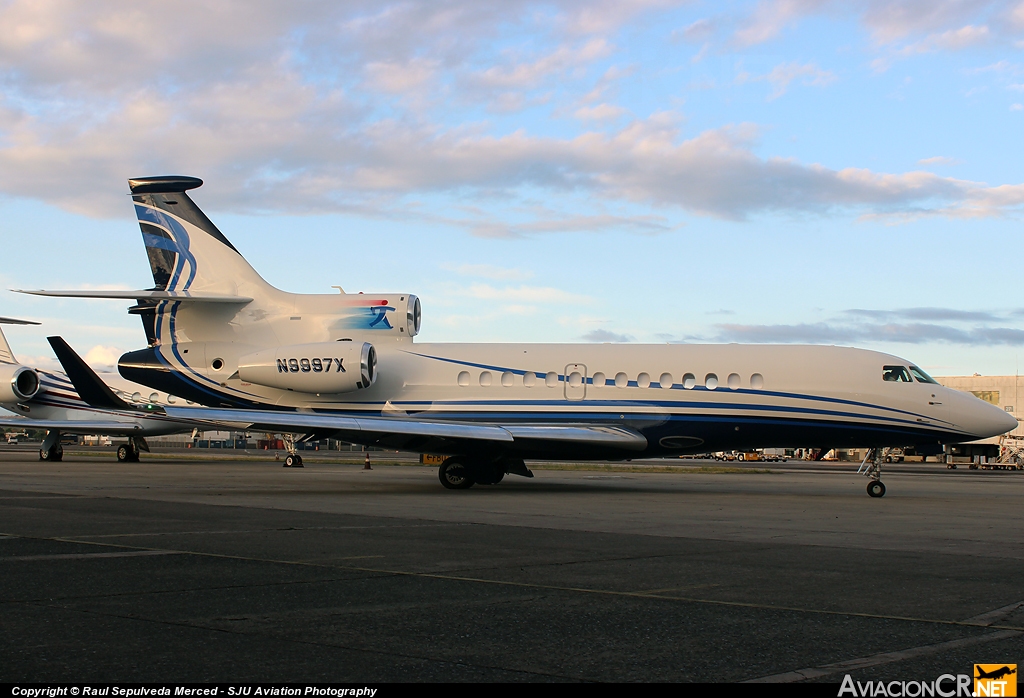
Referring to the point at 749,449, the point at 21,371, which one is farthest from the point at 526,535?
the point at 21,371

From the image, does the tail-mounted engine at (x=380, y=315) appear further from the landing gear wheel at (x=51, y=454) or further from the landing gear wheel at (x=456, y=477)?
the landing gear wheel at (x=51, y=454)

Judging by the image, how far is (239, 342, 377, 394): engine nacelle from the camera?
72.4ft

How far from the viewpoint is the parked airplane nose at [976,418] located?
67.4 feet

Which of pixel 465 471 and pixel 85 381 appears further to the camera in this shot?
pixel 465 471

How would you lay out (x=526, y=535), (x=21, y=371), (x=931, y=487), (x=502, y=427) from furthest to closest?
1. (x=21, y=371)
2. (x=931, y=487)
3. (x=502, y=427)
4. (x=526, y=535)

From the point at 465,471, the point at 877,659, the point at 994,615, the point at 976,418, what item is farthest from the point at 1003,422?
the point at 877,659

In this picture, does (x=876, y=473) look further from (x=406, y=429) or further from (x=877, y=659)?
(x=877, y=659)

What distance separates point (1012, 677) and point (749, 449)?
17131mm

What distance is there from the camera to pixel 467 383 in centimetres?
2275

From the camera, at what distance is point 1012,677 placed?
479cm

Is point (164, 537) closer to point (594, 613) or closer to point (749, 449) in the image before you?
point (594, 613)

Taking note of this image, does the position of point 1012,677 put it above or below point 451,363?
below

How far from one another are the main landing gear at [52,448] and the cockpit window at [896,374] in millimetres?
35066

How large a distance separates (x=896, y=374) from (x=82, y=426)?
31868mm
